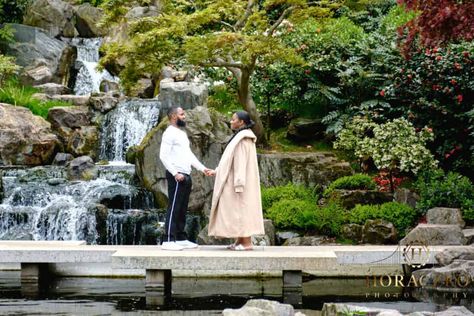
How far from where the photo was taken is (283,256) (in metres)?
9.71

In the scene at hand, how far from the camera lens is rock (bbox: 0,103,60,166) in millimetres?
17719

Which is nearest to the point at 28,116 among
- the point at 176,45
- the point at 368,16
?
the point at 176,45

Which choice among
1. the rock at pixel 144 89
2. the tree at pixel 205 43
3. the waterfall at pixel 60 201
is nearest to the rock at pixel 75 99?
the rock at pixel 144 89

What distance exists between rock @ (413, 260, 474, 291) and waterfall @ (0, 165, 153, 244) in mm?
6563

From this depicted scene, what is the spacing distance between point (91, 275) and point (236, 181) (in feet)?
9.33

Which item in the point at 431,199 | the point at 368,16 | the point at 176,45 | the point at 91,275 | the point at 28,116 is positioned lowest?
the point at 91,275

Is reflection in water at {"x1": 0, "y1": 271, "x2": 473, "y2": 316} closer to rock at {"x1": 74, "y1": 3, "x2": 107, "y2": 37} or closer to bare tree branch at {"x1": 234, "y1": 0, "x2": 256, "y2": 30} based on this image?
bare tree branch at {"x1": 234, "y1": 0, "x2": 256, "y2": 30}

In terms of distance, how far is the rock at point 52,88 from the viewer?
22.2 metres

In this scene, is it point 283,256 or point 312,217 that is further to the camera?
point 312,217

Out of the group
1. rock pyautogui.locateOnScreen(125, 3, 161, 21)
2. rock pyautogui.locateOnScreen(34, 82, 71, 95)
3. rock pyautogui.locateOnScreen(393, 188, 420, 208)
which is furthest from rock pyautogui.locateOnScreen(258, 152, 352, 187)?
rock pyautogui.locateOnScreen(125, 3, 161, 21)

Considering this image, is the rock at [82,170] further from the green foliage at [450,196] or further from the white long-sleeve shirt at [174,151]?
the green foliage at [450,196]

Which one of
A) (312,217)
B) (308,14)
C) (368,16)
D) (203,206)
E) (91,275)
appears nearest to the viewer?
(91,275)

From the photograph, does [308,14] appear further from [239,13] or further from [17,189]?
[17,189]

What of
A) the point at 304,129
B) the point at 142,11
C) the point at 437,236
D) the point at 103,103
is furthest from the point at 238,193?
the point at 142,11
